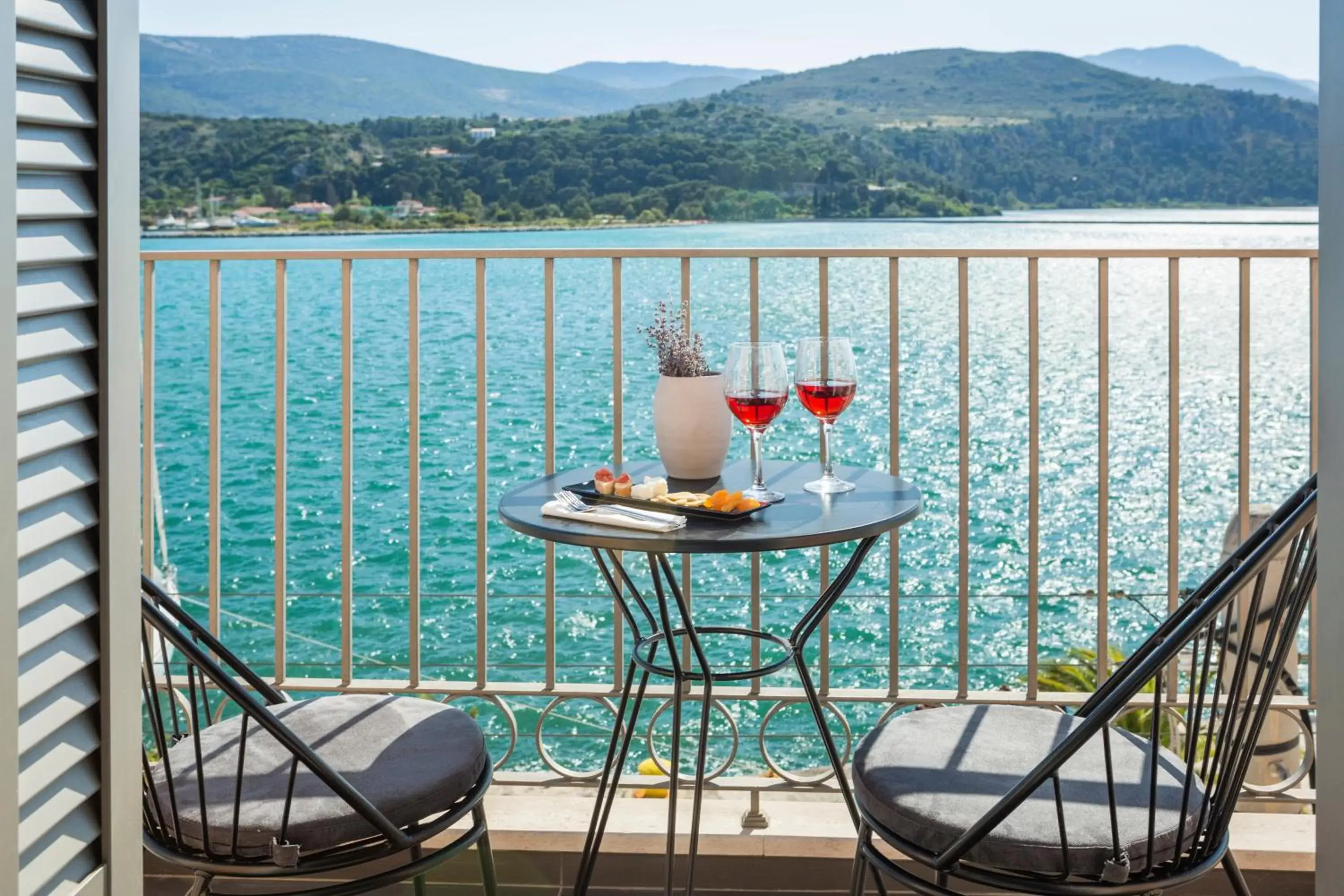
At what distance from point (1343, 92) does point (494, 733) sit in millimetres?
8927

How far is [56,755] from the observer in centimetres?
92

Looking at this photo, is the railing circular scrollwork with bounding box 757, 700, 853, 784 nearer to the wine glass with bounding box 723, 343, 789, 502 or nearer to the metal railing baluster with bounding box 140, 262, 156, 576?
the wine glass with bounding box 723, 343, 789, 502

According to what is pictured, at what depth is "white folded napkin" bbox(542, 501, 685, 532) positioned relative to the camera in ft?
5.11

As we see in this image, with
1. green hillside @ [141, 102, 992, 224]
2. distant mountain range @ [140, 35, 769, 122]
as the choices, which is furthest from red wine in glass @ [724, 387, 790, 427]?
distant mountain range @ [140, 35, 769, 122]

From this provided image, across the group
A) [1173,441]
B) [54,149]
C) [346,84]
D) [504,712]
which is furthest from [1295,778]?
[346,84]

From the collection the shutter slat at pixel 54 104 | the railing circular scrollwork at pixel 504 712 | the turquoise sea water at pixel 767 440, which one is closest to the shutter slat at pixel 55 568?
the shutter slat at pixel 54 104

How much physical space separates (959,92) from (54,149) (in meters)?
17.3

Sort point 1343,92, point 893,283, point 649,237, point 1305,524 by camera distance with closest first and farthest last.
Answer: point 1343,92 < point 1305,524 < point 893,283 < point 649,237

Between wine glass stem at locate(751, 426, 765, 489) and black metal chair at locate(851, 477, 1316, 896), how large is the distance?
0.43 metres

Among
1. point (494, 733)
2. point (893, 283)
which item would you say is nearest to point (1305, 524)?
point (893, 283)

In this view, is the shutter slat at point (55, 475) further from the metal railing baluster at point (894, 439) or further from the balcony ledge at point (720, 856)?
the metal railing baluster at point (894, 439)

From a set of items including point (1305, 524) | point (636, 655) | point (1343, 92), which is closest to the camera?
point (1343, 92)

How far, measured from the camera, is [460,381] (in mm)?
11523

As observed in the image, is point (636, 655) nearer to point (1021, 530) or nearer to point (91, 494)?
point (91, 494)
